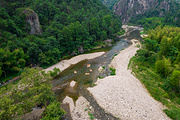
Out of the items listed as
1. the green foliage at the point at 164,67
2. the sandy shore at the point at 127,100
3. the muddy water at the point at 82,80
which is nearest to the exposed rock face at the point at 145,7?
the green foliage at the point at 164,67

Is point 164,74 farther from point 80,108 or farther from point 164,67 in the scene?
point 80,108

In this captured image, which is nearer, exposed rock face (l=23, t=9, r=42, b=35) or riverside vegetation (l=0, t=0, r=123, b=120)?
riverside vegetation (l=0, t=0, r=123, b=120)

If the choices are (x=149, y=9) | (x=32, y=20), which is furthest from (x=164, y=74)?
(x=149, y=9)

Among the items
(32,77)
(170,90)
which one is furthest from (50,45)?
(170,90)

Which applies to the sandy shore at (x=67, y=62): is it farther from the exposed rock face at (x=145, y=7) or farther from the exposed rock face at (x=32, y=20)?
the exposed rock face at (x=145, y=7)

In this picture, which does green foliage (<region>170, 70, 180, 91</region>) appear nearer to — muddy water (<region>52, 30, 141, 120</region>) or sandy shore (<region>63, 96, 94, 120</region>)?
muddy water (<region>52, 30, 141, 120</region>)

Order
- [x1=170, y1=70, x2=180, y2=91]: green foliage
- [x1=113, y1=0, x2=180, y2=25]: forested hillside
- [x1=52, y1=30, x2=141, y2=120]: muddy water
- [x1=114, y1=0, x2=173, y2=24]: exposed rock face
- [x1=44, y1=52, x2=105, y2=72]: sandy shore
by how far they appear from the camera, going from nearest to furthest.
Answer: [x1=170, y1=70, x2=180, y2=91]: green foliage → [x1=52, y1=30, x2=141, y2=120]: muddy water → [x1=44, y1=52, x2=105, y2=72]: sandy shore → [x1=113, y1=0, x2=180, y2=25]: forested hillside → [x1=114, y1=0, x2=173, y2=24]: exposed rock face

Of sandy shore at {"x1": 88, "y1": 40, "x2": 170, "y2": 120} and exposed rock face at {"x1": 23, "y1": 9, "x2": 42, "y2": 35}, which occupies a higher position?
exposed rock face at {"x1": 23, "y1": 9, "x2": 42, "y2": 35}

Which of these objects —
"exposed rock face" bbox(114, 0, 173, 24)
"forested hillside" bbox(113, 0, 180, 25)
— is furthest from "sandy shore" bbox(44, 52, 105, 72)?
"exposed rock face" bbox(114, 0, 173, 24)
